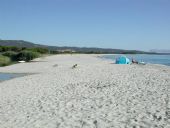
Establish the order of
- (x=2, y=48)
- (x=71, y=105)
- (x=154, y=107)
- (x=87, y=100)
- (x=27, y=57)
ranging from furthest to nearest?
(x=2, y=48) < (x=27, y=57) < (x=87, y=100) < (x=71, y=105) < (x=154, y=107)

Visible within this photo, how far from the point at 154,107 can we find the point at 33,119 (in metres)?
3.79

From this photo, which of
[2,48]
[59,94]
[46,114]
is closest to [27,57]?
[2,48]

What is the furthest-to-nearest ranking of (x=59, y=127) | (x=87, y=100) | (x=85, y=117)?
(x=87, y=100), (x=85, y=117), (x=59, y=127)

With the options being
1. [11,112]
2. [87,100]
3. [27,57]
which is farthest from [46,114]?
[27,57]

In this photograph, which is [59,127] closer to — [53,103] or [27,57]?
[53,103]

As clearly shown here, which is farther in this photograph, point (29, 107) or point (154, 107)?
point (29, 107)

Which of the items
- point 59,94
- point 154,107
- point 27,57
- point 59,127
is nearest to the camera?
point 59,127

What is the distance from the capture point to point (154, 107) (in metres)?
10.4

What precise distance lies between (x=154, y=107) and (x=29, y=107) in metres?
4.43

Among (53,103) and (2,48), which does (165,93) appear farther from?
(2,48)

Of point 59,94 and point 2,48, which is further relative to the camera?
point 2,48

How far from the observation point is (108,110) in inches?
410

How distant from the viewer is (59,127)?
28.7ft

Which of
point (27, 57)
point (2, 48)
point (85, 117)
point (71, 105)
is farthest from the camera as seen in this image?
point (2, 48)
